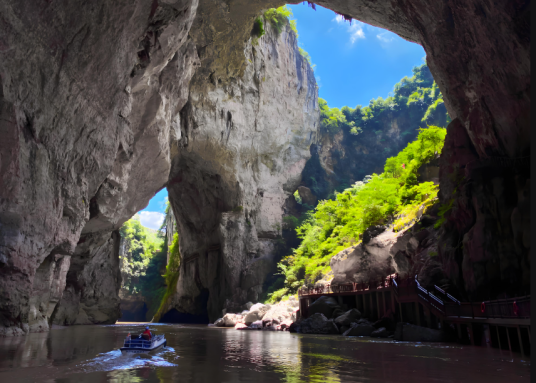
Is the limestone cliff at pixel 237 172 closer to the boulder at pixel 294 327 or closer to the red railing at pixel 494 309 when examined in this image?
the boulder at pixel 294 327

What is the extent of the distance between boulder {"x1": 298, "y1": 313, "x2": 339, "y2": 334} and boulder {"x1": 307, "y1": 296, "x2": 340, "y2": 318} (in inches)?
56.1

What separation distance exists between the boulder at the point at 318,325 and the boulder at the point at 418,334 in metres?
4.57

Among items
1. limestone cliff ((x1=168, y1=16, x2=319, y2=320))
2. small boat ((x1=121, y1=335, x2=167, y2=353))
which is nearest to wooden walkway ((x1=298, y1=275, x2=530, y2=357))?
small boat ((x1=121, y1=335, x2=167, y2=353))

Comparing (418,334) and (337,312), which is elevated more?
(337,312)

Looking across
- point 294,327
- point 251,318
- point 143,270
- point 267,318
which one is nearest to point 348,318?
point 294,327

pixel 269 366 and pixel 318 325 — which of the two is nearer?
pixel 269 366

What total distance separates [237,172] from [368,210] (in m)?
A: 15.3

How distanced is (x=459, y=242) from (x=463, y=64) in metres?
7.48

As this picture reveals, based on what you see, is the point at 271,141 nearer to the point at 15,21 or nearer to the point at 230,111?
the point at 230,111

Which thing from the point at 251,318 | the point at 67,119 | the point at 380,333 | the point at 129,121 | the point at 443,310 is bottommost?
the point at 380,333

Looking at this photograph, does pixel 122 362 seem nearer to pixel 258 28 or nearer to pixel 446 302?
pixel 446 302

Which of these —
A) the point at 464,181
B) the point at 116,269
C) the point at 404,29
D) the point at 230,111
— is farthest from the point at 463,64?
the point at 116,269

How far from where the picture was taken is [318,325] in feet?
63.8

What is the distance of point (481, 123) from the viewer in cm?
1603
